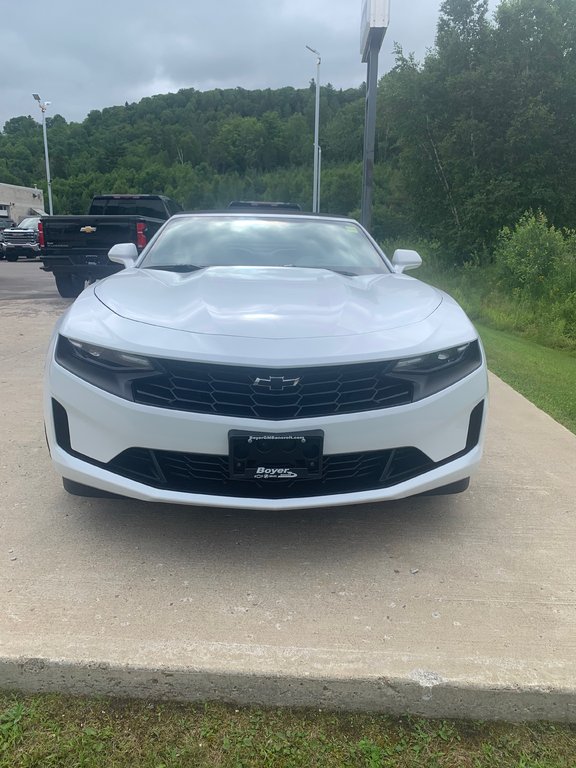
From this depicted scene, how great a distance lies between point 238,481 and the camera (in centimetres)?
244

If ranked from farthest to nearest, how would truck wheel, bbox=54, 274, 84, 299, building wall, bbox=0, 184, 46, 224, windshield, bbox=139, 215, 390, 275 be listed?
building wall, bbox=0, 184, 46, 224
truck wheel, bbox=54, 274, 84, 299
windshield, bbox=139, 215, 390, 275

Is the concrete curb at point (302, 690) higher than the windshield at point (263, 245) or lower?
lower

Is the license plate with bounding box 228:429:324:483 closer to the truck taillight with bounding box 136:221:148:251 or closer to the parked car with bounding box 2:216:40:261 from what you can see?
the truck taillight with bounding box 136:221:148:251

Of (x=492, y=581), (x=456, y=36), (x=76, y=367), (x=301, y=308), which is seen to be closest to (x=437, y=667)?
(x=492, y=581)

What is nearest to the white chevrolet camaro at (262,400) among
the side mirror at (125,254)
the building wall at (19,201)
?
the side mirror at (125,254)

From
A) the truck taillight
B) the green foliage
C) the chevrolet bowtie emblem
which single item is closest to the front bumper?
the chevrolet bowtie emblem

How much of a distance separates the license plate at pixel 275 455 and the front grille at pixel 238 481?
43 millimetres

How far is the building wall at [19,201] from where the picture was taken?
5188cm

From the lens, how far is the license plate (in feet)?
7.68

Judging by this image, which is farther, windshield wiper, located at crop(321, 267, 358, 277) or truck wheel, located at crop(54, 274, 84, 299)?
truck wheel, located at crop(54, 274, 84, 299)

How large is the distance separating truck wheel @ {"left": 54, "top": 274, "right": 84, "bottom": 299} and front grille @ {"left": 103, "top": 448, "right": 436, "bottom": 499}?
371 inches

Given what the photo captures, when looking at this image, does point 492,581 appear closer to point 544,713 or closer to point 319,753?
point 544,713

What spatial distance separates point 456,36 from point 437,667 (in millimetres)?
31246

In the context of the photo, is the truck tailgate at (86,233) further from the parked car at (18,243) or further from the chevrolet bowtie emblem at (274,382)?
the parked car at (18,243)
